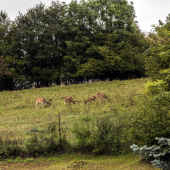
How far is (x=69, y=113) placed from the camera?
20.0 m

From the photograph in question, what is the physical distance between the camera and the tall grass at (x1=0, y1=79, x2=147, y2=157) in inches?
546

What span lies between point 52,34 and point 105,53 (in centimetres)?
1079

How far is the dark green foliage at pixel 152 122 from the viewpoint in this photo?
8617mm

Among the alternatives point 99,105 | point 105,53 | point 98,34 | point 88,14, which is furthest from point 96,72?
point 99,105

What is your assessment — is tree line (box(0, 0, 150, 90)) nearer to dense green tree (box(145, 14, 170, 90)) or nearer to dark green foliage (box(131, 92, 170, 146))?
dense green tree (box(145, 14, 170, 90))

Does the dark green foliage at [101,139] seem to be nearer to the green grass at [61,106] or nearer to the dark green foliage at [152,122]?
the dark green foliage at [152,122]

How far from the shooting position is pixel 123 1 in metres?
44.9

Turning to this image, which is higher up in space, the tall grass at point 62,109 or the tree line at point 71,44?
the tree line at point 71,44

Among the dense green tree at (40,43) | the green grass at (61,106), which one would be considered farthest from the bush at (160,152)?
the dense green tree at (40,43)

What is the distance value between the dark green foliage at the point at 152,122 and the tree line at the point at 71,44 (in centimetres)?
3117

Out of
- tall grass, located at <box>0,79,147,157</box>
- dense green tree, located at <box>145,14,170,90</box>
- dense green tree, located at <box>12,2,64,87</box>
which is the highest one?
dense green tree, located at <box>12,2,64,87</box>

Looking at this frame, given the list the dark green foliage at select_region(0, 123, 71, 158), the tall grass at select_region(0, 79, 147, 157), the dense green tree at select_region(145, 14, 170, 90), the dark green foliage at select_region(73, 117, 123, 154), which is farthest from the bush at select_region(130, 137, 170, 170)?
the dense green tree at select_region(145, 14, 170, 90)

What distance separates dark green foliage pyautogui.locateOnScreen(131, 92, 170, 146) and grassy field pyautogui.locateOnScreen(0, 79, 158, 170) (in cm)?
102

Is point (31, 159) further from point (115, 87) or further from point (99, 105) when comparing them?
point (115, 87)
